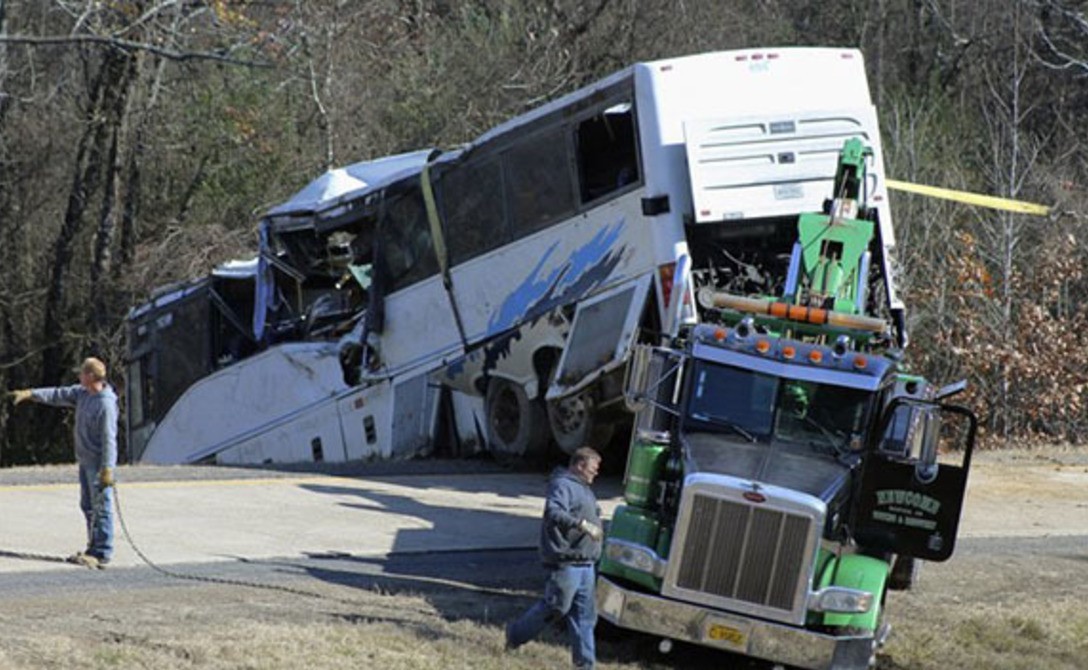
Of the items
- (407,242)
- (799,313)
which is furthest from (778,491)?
(407,242)

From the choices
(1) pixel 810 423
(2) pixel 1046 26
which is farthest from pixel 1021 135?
(1) pixel 810 423

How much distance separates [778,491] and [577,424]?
25.0 ft

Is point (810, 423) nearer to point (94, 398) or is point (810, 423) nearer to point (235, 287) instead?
point (94, 398)

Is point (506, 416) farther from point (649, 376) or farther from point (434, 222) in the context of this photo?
point (649, 376)

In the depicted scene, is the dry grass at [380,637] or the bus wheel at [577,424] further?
the bus wheel at [577,424]

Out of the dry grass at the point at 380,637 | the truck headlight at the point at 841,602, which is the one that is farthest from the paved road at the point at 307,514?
the truck headlight at the point at 841,602

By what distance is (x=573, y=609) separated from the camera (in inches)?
501

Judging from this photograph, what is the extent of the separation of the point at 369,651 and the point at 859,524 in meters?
3.48

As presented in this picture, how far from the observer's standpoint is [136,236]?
121 feet

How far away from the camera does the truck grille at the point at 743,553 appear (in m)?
13.1

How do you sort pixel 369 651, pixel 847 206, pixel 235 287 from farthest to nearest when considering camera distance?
1. pixel 235 287
2. pixel 847 206
3. pixel 369 651

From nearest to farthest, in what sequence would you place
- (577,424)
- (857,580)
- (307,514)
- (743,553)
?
(743,553)
(857,580)
(307,514)
(577,424)

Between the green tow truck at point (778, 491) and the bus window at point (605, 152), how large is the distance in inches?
208

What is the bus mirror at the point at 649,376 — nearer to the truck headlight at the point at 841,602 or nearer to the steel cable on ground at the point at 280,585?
the truck headlight at the point at 841,602
